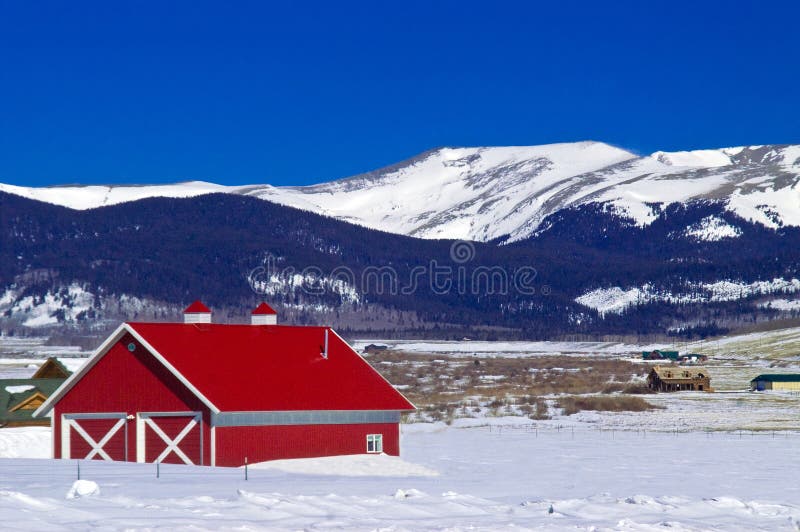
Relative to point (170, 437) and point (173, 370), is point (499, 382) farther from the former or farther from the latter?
point (173, 370)

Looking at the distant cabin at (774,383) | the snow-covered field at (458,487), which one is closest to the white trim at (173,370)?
the snow-covered field at (458,487)

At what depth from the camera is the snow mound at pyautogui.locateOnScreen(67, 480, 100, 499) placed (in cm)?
3153

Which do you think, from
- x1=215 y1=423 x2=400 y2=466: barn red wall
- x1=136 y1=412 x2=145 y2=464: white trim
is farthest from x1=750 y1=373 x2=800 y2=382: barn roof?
x1=136 y1=412 x2=145 y2=464: white trim

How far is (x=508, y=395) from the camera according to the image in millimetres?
114188

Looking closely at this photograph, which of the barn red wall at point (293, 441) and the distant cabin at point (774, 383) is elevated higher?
the distant cabin at point (774, 383)

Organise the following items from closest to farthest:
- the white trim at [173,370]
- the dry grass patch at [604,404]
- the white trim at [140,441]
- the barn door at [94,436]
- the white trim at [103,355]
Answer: the white trim at [173,370] → the white trim at [103,355] → the white trim at [140,441] → the barn door at [94,436] → the dry grass patch at [604,404]

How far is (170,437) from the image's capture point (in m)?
48.2

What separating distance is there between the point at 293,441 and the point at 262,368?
9.73 ft

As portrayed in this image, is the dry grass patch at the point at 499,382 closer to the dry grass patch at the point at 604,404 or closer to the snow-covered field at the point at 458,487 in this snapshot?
the dry grass patch at the point at 604,404

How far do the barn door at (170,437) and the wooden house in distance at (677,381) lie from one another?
87.9 m

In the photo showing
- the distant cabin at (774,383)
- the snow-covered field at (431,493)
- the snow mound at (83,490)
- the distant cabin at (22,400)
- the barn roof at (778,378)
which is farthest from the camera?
the barn roof at (778,378)

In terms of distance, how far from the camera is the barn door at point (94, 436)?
4934 cm

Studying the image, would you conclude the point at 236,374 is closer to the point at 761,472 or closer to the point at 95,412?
the point at 95,412

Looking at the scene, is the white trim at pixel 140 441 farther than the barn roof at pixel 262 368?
Yes
